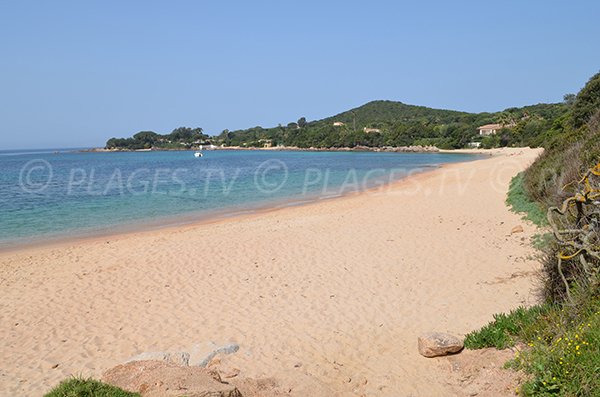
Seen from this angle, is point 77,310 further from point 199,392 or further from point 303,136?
point 303,136

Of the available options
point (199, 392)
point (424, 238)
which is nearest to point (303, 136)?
point (424, 238)

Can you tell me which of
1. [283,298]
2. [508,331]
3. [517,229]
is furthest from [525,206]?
[508,331]

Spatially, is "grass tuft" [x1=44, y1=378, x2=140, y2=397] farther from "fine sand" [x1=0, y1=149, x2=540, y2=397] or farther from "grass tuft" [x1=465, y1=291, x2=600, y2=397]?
"grass tuft" [x1=465, y1=291, x2=600, y2=397]

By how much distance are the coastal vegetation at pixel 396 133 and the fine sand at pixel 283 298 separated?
26173 millimetres

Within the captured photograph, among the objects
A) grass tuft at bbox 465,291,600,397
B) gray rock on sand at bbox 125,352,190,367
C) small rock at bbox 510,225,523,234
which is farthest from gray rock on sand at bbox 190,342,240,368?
small rock at bbox 510,225,523,234

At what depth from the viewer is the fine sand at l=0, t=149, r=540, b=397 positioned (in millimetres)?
5738

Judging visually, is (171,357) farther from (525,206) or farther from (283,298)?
(525,206)

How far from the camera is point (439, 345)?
5465mm

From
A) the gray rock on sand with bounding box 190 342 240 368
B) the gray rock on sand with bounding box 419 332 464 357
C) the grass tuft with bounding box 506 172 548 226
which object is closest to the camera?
the gray rock on sand with bounding box 419 332 464 357

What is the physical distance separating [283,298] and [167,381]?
Answer: 14.0 ft

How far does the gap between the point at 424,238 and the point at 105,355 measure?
326 inches

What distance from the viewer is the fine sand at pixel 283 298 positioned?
574cm

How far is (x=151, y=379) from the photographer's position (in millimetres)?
4102

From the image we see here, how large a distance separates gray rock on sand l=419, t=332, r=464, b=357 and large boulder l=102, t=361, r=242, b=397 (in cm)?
258
